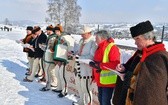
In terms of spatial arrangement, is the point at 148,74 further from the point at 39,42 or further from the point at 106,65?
the point at 39,42

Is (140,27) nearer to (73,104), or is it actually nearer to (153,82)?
(153,82)

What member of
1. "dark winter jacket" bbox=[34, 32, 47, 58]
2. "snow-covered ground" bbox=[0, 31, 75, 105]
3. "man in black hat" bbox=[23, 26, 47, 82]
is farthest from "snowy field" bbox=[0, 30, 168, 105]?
"dark winter jacket" bbox=[34, 32, 47, 58]

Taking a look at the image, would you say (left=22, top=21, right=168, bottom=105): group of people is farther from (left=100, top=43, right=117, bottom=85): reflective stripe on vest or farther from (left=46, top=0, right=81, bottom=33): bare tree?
(left=46, top=0, right=81, bottom=33): bare tree

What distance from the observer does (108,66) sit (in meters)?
4.88

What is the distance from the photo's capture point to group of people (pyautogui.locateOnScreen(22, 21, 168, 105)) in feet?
10.2

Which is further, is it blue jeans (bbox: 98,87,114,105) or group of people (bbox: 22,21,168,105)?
blue jeans (bbox: 98,87,114,105)

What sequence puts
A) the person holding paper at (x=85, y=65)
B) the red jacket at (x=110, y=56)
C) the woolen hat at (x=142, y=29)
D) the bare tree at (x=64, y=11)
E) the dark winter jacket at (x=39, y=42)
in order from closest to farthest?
the woolen hat at (x=142, y=29), the red jacket at (x=110, y=56), the person holding paper at (x=85, y=65), the dark winter jacket at (x=39, y=42), the bare tree at (x=64, y=11)

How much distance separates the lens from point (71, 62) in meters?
7.82

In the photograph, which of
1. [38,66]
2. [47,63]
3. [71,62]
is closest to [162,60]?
[71,62]

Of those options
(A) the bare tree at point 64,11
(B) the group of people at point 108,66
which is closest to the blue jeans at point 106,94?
(B) the group of people at point 108,66

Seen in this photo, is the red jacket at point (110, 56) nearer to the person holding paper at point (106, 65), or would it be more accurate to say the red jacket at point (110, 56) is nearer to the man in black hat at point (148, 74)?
the person holding paper at point (106, 65)

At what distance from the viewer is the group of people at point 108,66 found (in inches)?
123

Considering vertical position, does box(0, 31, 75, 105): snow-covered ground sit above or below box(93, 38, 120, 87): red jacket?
below

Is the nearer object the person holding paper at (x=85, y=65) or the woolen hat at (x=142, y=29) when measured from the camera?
the woolen hat at (x=142, y=29)
